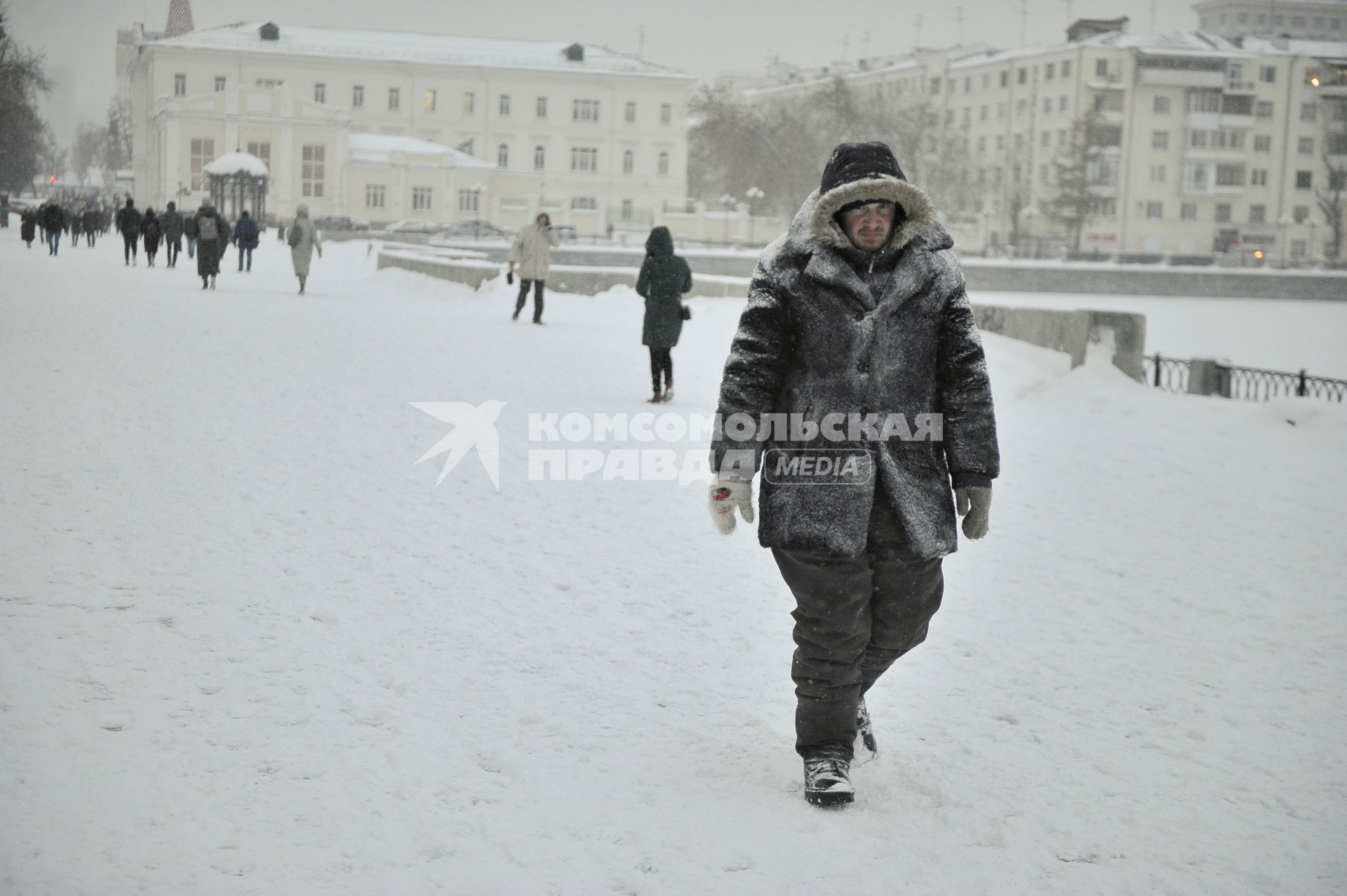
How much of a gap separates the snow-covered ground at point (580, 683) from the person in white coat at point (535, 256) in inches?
363

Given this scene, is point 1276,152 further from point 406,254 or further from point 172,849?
point 172,849

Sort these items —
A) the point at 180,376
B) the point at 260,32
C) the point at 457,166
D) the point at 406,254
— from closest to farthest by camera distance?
the point at 180,376
the point at 406,254
the point at 457,166
the point at 260,32

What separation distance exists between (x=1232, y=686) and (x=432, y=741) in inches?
113

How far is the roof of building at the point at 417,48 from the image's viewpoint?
265 ft

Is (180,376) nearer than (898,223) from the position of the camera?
No

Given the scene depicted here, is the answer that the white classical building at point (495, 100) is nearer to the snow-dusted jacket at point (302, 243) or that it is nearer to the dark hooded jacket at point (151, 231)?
the dark hooded jacket at point (151, 231)

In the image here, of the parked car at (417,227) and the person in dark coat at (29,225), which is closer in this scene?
the person in dark coat at (29,225)

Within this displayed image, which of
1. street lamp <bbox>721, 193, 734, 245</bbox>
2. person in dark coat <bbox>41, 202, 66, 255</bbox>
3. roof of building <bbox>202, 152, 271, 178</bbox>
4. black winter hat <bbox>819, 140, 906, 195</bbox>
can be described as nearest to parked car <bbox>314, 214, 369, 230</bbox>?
roof of building <bbox>202, 152, 271, 178</bbox>

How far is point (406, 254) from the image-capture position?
30625 millimetres

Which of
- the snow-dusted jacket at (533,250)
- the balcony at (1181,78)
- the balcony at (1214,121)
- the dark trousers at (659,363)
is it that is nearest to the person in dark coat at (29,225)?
the snow-dusted jacket at (533,250)

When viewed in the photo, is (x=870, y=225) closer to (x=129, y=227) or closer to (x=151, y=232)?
(x=151, y=232)

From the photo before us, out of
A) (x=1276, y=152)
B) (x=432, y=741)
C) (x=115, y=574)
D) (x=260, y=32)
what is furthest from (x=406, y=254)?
(x=1276, y=152)

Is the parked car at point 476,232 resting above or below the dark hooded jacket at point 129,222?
above

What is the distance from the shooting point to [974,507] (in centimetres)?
373
